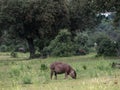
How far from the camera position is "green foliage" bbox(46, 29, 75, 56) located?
45719 mm

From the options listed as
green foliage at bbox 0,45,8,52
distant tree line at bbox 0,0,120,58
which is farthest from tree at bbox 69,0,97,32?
green foliage at bbox 0,45,8,52

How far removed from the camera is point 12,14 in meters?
45.9

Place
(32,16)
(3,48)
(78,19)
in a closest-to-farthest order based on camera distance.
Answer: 1. (32,16)
2. (78,19)
3. (3,48)

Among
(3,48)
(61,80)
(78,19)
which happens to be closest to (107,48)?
(78,19)

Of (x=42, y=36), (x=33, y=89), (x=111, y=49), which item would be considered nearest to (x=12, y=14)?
(x=42, y=36)

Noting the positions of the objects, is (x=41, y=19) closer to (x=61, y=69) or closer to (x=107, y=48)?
(x=107, y=48)

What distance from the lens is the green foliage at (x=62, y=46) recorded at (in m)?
45.7

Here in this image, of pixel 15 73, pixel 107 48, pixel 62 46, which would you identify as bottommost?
pixel 62 46

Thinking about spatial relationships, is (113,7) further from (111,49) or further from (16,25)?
(16,25)

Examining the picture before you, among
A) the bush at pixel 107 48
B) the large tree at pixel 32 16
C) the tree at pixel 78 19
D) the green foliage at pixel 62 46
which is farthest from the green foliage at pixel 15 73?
the tree at pixel 78 19

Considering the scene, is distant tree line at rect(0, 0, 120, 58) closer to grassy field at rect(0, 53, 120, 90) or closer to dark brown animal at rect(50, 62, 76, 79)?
grassy field at rect(0, 53, 120, 90)

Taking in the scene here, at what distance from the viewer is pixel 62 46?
150 ft

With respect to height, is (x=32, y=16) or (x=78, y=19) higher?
(x=32, y=16)

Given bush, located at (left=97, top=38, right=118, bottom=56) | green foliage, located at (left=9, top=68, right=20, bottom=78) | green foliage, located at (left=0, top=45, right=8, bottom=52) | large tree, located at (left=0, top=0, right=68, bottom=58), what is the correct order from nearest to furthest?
1. green foliage, located at (left=9, top=68, right=20, bottom=78)
2. bush, located at (left=97, top=38, right=118, bottom=56)
3. large tree, located at (left=0, top=0, right=68, bottom=58)
4. green foliage, located at (left=0, top=45, right=8, bottom=52)
